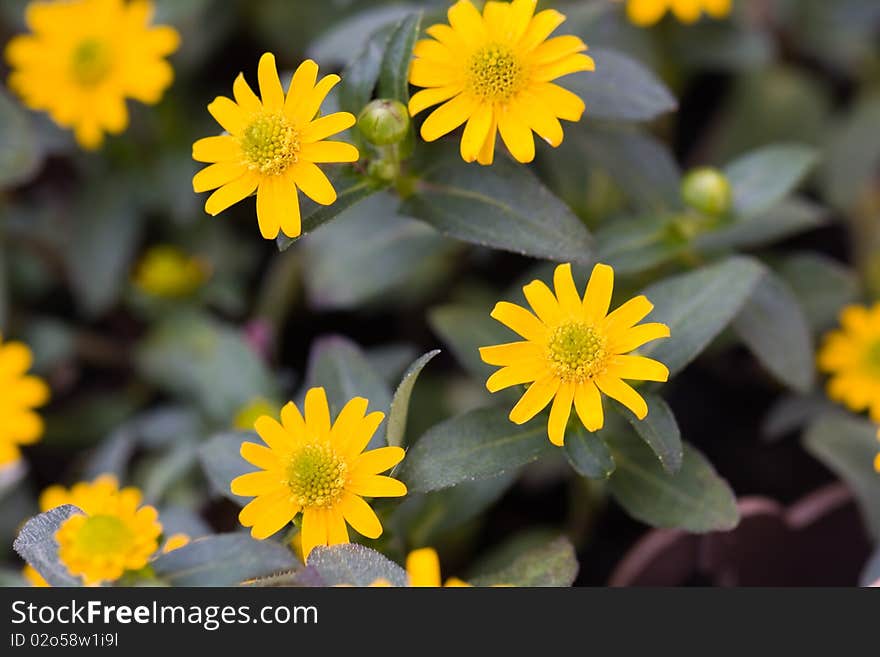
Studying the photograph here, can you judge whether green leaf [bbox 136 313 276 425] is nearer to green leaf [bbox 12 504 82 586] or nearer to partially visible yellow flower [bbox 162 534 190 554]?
partially visible yellow flower [bbox 162 534 190 554]

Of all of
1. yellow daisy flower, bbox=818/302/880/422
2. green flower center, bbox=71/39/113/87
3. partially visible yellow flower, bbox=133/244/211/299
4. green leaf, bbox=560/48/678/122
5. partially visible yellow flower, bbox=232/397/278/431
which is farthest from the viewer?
partially visible yellow flower, bbox=133/244/211/299

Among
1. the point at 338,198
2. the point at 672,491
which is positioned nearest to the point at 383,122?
the point at 338,198

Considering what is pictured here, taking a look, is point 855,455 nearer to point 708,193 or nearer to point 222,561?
point 708,193

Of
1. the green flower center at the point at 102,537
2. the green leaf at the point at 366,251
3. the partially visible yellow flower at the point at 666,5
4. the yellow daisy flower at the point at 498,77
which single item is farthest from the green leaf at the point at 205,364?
the partially visible yellow flower at the point at 666,5

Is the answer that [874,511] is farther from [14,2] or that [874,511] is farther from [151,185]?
[14,2]

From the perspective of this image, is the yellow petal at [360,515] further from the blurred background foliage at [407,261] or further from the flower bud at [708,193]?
the flower bud at [708,193]

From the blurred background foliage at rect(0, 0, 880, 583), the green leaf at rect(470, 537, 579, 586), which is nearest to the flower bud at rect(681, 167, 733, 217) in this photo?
the blurred background foliage at rect(0, 0, 880, 583)

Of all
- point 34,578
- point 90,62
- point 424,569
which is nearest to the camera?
point 424,569
